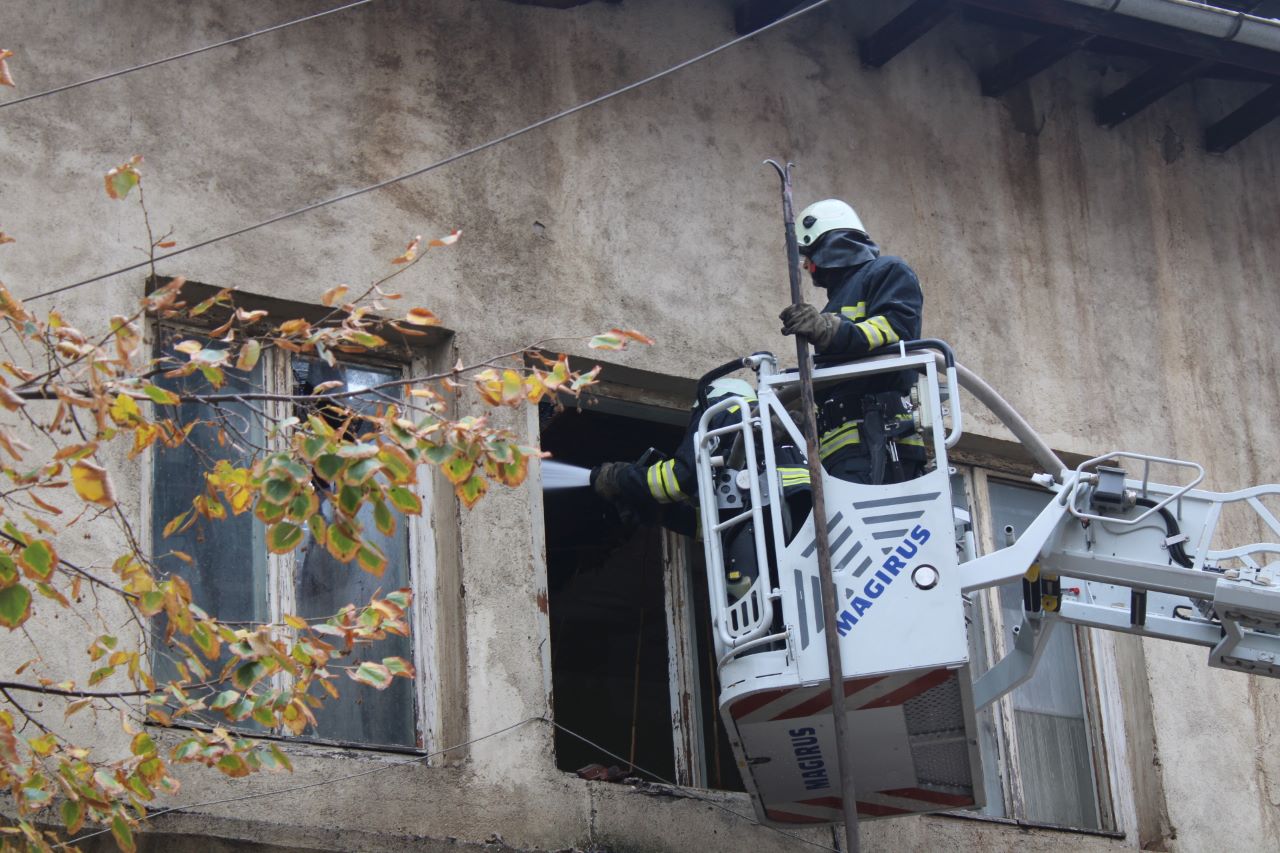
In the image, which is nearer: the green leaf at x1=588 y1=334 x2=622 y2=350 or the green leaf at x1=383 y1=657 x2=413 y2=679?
the green leaf at x1=588 y1=334 x2=622 y2=350

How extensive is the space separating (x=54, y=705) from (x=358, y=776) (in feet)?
3.78

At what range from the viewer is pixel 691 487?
8711mm

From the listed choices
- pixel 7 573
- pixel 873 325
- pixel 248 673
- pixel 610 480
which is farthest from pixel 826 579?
pixel 7 573

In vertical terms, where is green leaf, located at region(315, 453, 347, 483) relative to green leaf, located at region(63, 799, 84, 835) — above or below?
above

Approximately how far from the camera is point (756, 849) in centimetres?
880

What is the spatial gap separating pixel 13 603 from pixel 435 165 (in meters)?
3.60

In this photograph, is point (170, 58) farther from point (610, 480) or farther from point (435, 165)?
point (610, 480)

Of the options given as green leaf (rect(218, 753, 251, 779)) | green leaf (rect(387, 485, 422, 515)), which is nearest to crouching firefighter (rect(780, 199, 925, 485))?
green leaf (rect(387, 485, 422, 515))

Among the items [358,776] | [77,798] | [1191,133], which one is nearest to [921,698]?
[358,776]

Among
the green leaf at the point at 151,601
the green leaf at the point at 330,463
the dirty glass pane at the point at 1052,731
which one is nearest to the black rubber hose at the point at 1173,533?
the dirty glass pane at the point at 1052,731

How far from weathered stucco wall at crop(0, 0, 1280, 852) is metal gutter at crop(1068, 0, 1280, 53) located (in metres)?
1.06

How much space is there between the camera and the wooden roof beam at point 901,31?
10562 mm

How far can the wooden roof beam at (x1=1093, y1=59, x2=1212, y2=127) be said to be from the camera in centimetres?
1124

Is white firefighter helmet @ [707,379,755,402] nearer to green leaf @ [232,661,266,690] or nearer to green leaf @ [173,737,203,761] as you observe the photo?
green leaf @ [232,661,266,690]
